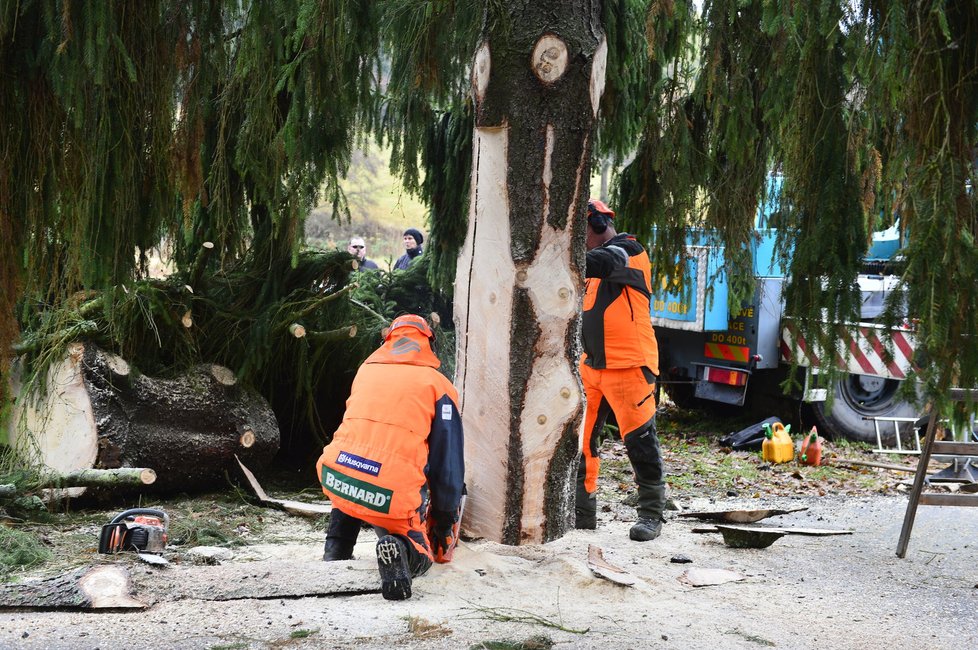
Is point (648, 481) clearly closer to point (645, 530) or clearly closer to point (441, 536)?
point (645, 530)

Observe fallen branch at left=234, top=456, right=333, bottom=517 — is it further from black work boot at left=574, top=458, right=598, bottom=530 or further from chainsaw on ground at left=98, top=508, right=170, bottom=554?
black work boot at left=574, top=458, right=598, bottom=530

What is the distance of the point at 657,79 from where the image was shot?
18.7 feet

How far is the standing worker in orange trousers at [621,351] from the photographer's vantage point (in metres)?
5.52

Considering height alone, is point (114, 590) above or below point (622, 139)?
below

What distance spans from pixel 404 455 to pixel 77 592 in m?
1.38

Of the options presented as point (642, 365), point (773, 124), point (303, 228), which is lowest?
point (642, 365)

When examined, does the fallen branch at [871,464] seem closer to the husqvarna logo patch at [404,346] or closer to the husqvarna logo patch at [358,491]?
the husqvarna logo patch at [404,346]

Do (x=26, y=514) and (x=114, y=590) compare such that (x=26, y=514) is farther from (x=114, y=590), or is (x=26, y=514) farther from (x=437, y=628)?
(x=437, y=628)

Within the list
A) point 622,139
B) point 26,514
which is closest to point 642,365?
point 622,139

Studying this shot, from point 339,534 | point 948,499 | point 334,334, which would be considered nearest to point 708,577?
point 948,499

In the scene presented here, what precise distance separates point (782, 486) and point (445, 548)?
4.45 metres

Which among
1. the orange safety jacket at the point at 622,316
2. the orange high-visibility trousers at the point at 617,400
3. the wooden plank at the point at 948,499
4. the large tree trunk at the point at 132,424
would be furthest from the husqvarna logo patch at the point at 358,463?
the wooden plank at the point at 948,499

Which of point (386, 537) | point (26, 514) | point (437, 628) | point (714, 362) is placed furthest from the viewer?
point (714, 362)

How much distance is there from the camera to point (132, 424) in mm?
5969
